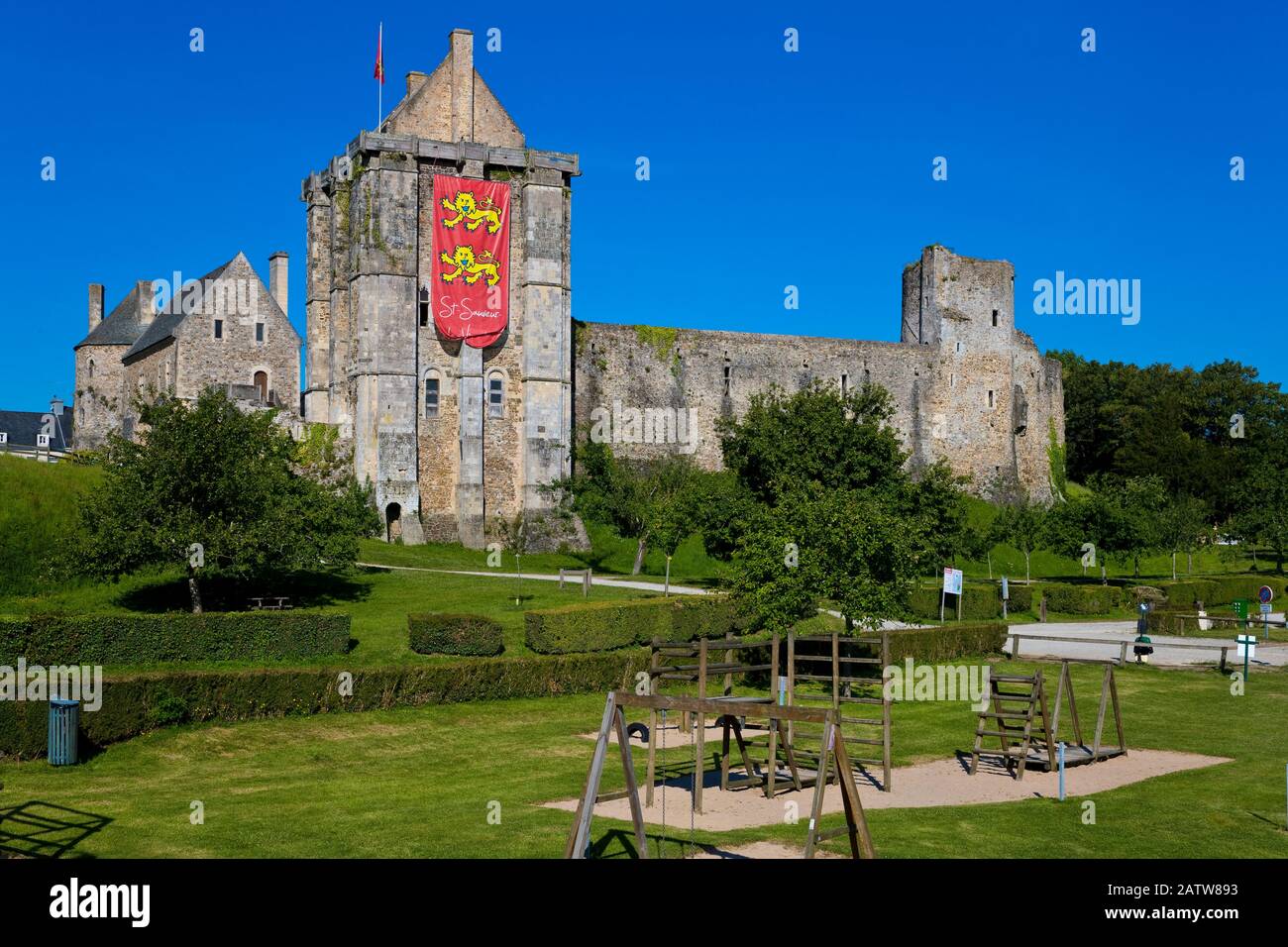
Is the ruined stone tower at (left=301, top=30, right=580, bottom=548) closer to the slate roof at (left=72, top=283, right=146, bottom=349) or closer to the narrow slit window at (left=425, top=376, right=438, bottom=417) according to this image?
the narrow slit window at (left=425, top=376, right=438, bottom=417)

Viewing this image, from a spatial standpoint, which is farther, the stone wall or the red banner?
the stone wall

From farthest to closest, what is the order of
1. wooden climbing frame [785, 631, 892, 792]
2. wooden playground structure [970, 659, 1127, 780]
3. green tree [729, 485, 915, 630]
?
green tree [729, 485, 915, 630] → wooden playground structure [970, 659, 1127, 780] → wooden climbing frame [785, 631, 892, 792]

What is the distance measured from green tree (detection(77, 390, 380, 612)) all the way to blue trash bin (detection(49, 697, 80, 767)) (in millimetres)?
10273

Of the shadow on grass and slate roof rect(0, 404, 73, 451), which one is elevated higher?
slate roof rect(0, 404, 73, 451)

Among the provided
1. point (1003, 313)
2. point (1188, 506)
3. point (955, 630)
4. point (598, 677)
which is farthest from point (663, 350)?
point (598, 677)

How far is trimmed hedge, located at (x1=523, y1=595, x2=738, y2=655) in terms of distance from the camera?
1144 inches

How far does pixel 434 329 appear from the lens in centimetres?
5256

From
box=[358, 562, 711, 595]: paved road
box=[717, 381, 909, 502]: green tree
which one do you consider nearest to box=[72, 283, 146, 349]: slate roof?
box=[358, 562, 711, 595]: paved road

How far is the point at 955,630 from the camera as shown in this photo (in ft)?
113

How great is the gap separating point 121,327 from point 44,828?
175 ft

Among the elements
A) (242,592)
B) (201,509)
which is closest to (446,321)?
(242,592)
